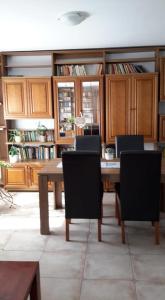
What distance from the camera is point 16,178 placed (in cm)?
484

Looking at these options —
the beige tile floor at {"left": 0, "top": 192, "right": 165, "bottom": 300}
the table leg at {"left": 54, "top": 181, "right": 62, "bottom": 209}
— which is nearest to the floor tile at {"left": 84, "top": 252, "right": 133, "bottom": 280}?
the beige tile floor at {"left": 0, "top": 192, "right": 165, "bottom": 300}

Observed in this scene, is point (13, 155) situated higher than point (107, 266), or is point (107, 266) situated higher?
point (13, 155)

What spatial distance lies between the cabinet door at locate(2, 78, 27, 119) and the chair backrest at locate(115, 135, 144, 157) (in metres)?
1.66

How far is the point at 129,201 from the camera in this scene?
2.96 m

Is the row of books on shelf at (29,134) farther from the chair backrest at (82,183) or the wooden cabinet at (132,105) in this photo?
the chair backrest at (82,183)

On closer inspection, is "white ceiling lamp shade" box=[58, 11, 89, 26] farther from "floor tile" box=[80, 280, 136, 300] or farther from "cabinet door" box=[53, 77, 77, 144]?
"floor tile" box=[80, 280, 136, 300]

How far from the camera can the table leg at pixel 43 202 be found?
3217mm

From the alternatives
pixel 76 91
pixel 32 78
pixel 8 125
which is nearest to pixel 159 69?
pixel 76 91

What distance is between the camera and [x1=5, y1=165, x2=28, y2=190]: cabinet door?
4.80 m

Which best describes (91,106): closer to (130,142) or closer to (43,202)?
(130,142)

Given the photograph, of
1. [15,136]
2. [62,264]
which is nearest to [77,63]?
[15,136]

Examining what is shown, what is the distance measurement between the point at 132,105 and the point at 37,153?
Answer: 180 cm

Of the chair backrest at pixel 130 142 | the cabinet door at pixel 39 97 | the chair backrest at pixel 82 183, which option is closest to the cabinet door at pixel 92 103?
the cabinet door at pixel 39 97

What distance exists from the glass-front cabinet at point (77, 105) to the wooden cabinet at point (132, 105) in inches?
6.6
